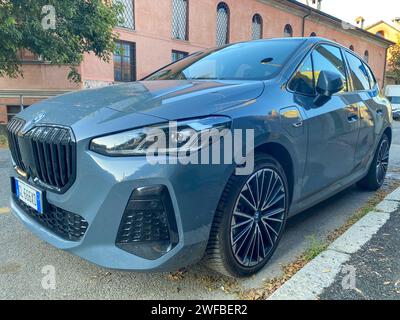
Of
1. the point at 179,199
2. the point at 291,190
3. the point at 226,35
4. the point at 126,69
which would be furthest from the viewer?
the point at 226,35

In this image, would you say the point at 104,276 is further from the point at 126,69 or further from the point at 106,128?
the point at 126,69

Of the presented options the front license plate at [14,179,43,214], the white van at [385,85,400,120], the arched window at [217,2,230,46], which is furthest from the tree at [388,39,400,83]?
the front license plate at [14,179,43,214]

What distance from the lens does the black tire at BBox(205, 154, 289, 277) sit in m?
2.05

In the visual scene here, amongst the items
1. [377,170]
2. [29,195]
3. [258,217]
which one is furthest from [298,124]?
[377,170]

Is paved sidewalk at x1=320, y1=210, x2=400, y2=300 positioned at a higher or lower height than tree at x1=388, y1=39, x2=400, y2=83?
lower

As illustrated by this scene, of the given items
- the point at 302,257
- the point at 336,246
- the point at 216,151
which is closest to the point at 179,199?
the point at 216,151

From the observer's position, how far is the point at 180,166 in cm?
181

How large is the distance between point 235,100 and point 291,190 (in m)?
0.88

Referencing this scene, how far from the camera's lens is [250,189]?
7.29ft

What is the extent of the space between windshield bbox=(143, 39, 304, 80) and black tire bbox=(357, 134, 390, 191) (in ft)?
6.65

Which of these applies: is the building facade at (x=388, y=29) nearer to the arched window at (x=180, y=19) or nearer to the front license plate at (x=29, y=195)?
the arched window at (x=180, y=19)

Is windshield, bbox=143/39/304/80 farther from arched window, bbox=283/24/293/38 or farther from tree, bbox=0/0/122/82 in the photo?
arched window, bbox=283/24/293/38

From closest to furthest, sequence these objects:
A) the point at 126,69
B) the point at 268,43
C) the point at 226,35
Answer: the point at 268,43, the point at 126,69, the point at 226,35

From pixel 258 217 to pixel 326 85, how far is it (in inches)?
46.3
